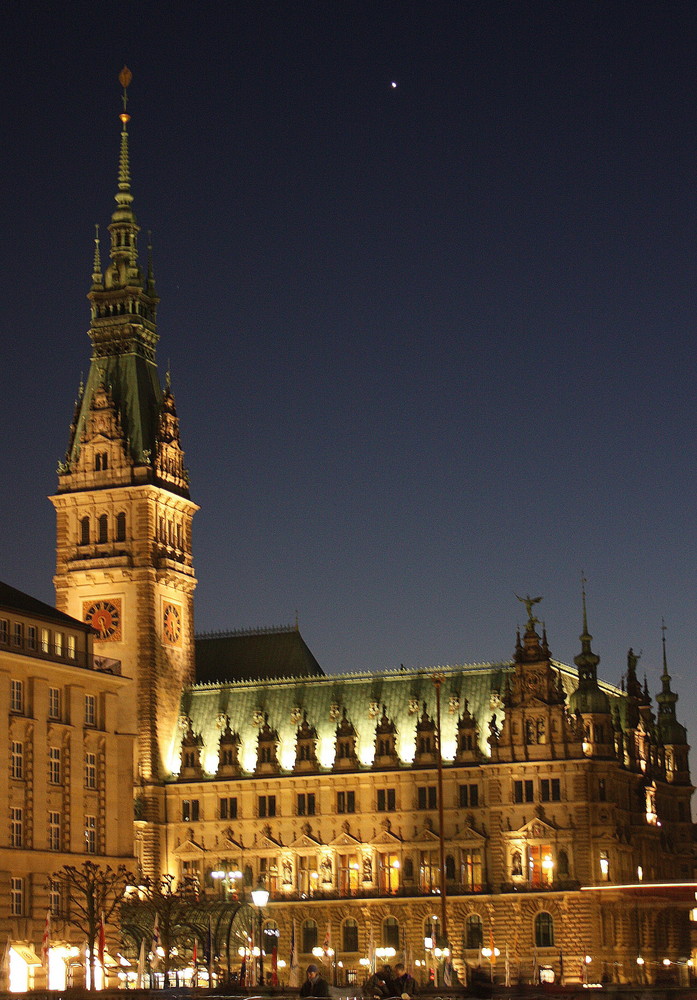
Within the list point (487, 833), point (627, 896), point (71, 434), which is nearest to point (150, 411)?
point (71, 434)

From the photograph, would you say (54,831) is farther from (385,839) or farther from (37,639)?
(385,839)

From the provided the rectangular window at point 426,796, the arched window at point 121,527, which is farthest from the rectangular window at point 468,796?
the arched window at point 121,527

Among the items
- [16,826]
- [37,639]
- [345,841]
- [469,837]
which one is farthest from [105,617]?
[16,826]

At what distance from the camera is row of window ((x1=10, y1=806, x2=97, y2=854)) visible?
336 ft

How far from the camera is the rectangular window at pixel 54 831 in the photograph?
105 metres

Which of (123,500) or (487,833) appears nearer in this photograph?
(487,833)

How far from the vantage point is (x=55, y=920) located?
102 m

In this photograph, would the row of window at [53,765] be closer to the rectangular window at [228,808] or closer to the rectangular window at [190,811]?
the rectangular window at [228,808]

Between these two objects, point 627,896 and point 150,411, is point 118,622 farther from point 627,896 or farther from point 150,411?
point 627,896

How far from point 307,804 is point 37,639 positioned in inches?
1712

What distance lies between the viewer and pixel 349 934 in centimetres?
14125

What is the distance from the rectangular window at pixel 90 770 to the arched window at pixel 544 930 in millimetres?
40538

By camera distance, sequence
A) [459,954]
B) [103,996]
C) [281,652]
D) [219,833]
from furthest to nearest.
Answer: [281,652] → [219,833] → [459,954] → [103,996]

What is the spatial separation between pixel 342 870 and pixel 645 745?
29.9m
